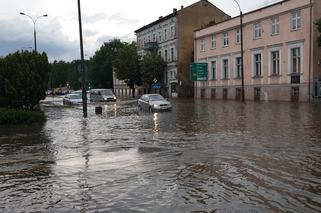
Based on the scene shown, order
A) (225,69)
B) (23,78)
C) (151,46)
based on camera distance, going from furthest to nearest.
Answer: (151,46) < (225,69) < (23,78)

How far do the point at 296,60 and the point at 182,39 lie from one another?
29653 mm

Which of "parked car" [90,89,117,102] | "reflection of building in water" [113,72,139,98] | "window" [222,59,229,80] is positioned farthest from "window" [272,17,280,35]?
"reflection of building in water" [113,72,139,98]

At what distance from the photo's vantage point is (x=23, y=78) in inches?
1041

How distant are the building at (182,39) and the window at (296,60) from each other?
2674 cm

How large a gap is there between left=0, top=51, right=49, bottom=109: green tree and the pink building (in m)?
28.1

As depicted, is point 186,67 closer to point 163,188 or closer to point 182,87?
point 182,87

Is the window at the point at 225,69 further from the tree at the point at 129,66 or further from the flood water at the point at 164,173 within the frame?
the flood water at the point at 164,173

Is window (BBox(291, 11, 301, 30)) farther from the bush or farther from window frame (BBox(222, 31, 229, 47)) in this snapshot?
the bush

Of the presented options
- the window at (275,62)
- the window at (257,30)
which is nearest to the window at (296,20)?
the window at (275,62)

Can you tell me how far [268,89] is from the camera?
171 ft

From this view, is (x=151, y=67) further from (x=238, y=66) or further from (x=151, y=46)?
(x=238, y=66)

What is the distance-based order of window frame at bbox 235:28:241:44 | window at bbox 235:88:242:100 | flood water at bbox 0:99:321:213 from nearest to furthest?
1. flood water at bbox 0:99:321:213
2. window at bbox 235:88:242:100
3. window frame at bbox 235:28:241:44

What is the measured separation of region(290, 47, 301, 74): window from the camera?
156 ft

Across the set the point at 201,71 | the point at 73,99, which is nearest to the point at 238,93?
the point at 201,71
